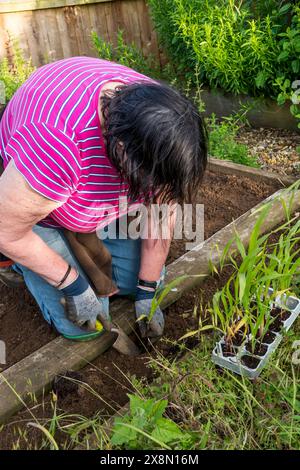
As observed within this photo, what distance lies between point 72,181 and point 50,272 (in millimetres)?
381

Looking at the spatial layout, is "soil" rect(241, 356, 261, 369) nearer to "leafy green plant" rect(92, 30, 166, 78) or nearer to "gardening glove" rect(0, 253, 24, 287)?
"gardening glove" rect(0, 253, 24, 287)

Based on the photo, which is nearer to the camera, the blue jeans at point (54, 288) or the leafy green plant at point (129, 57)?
the blue jeans at point (54, 288)

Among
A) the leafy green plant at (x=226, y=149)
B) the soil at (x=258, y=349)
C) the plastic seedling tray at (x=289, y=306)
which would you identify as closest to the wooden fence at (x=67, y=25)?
the leafy green plant at (x=226, y=149)

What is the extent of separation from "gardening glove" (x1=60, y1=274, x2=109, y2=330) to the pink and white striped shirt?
295mm

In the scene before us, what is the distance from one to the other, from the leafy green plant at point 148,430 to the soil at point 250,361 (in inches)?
13.6

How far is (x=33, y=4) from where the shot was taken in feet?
15.7

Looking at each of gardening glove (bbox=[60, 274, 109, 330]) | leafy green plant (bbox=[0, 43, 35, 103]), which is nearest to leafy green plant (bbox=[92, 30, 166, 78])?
leafy green plant (bbox=[0, 43, 35, 103])

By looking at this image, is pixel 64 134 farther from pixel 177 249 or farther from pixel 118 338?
pixel 177 249

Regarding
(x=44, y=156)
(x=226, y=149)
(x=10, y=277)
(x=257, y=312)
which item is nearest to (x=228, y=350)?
(x=257, y=312)

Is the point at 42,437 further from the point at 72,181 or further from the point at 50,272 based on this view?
the point at 72,181

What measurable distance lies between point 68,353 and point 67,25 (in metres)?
4.13

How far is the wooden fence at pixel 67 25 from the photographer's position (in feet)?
15.8

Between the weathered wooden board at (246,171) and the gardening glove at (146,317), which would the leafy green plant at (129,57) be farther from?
the gardening glove at (146,317)
